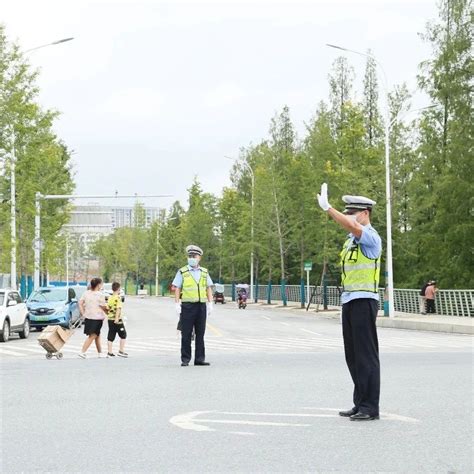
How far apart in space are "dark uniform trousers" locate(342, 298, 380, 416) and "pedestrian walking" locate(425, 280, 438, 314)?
34447 millimetres

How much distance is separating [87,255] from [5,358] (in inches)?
5515

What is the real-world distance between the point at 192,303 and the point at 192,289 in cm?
21

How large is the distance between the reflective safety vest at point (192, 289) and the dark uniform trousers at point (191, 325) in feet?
0.27

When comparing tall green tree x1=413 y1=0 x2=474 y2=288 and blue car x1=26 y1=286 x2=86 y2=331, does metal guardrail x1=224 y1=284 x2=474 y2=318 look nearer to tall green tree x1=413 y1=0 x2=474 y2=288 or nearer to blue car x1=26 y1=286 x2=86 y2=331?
tall green tree x1=413 y1=0 x2=474 y2=288

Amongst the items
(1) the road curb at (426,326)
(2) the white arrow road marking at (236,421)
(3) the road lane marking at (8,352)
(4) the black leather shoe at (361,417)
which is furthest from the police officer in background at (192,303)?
(1) the road curb at (426,326)

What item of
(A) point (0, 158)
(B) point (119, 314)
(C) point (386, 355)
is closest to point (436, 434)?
(C) point (386, 355)

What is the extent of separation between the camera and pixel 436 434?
24.2ft

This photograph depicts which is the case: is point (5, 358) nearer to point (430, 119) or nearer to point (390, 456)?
point (390, 456)

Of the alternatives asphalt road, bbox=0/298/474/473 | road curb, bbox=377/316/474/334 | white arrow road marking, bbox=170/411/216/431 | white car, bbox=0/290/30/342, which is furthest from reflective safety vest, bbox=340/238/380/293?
road curb, bbox=377/316/474/334

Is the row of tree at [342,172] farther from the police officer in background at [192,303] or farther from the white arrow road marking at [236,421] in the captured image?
the white arrow road marking at [236,421]

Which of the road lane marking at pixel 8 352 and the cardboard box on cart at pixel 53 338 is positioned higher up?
the cardboard box on cart at pixel 53 338

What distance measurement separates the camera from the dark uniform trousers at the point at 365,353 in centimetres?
817

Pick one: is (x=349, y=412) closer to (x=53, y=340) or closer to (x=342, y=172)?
(x=53, y=340)

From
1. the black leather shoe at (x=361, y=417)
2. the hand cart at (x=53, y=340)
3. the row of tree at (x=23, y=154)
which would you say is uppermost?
the row of tree at (x=23, y=154)
